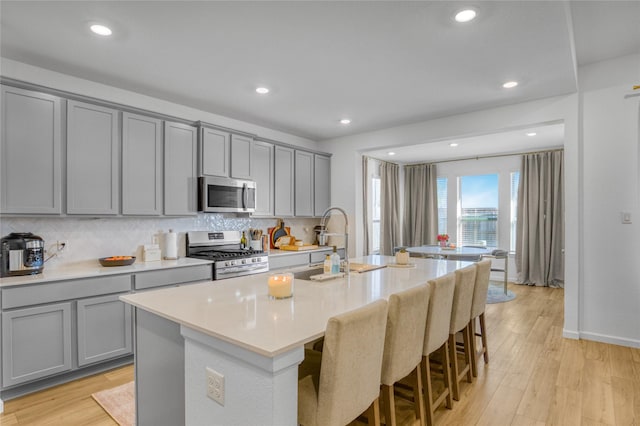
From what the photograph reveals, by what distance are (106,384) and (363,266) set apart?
91.2 inches

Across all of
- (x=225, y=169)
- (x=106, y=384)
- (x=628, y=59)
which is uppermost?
(x=628, y=59)

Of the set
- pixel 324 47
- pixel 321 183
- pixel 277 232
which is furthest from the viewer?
pixel 321 183

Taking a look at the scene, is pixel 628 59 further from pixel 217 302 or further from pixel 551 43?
pixel 217 302

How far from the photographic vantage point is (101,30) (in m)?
2.40

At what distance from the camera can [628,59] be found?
346cm

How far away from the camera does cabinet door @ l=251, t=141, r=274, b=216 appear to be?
4.57 m

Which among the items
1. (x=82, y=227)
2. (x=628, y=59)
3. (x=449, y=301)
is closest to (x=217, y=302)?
(x=449, y=301)

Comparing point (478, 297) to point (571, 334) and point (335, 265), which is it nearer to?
point (335, 265)

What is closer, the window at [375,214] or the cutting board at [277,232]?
the cutting board at [277,232]

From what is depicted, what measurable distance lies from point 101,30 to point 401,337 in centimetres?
282

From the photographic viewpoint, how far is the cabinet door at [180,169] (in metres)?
3.59

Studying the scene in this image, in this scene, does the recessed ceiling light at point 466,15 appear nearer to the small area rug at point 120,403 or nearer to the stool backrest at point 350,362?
the stool backrest at point 350,362

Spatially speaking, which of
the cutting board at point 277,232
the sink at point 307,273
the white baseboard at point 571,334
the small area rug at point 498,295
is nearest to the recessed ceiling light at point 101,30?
the sink at point 307,273

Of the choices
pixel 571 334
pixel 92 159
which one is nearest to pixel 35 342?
pixel 92 159
